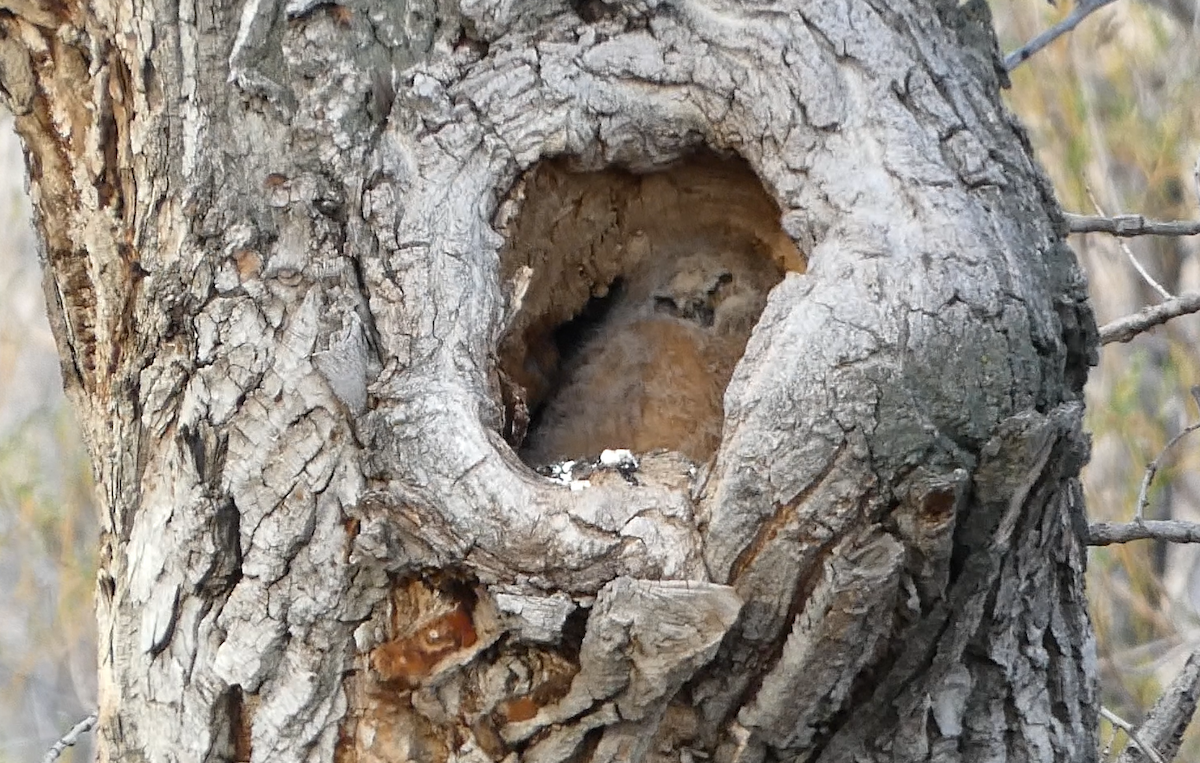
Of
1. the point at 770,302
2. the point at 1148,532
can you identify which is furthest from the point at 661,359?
the point at 1148,532

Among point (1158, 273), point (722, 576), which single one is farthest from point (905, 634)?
point (1158, 273)

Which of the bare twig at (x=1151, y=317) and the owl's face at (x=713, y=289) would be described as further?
the bare twig at (x=1151, y=317)

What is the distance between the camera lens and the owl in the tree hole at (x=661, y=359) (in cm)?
109

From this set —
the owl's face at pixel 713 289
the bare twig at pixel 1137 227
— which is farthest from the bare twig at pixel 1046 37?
the owl's face at pixel 713 289

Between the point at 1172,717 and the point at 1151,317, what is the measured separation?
45 cm

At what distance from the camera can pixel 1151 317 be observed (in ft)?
4.34

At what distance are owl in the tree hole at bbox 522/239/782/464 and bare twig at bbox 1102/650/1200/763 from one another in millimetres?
571

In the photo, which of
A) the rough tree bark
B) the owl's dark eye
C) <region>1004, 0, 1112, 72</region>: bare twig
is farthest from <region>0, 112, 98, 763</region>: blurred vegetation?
<region>1004, 0, 1112, 72</region>: bare twig

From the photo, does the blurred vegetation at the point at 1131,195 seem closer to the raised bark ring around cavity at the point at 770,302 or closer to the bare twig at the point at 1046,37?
the bare twig at the point at 1046,37

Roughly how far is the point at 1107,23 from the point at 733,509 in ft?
7.60

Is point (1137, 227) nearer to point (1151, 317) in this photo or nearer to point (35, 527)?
point (1151, 317)

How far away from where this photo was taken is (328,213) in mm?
966

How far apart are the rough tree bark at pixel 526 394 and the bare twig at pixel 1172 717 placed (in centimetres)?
18

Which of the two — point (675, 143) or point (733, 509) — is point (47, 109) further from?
point (733, 509)
